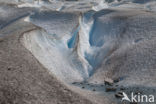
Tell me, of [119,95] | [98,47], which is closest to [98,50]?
[98,47]

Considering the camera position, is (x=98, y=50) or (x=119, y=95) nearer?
(x=119, y=95)

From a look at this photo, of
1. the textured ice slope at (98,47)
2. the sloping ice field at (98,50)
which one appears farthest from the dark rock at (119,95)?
the textured ice slope at (98,47)

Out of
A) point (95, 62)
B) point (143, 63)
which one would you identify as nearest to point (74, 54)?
point (95, 62)

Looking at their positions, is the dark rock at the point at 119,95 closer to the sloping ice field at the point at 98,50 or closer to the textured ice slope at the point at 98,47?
the sloping ice field at the point at 98,50

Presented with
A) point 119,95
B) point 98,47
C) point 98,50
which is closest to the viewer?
point 119,95

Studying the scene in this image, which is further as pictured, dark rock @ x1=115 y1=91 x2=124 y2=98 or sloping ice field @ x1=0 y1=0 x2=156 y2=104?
sloping ice field @ x1=0 y1=0 x2=156 y2=104

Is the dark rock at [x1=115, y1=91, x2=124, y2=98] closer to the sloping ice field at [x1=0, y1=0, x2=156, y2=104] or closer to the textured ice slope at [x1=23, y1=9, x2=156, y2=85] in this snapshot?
the sloping ice field at [x1=0, y1=0, x2=156, y2=104]


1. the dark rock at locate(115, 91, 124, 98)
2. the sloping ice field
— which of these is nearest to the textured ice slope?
the sloping ice field

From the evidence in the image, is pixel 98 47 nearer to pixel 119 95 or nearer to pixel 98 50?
pixel 98 50
